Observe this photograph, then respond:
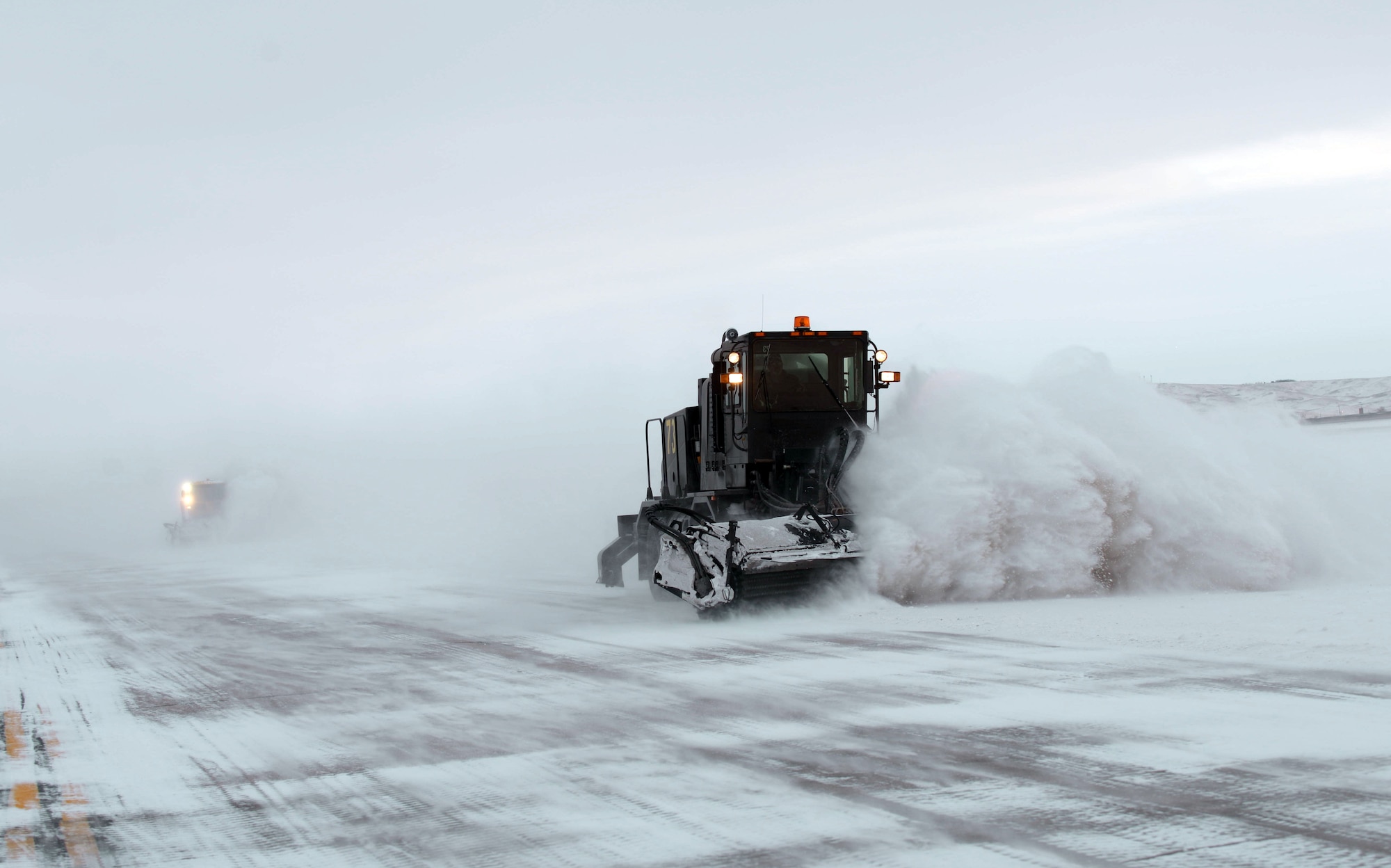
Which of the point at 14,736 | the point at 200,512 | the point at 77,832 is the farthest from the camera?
the point at 200,512

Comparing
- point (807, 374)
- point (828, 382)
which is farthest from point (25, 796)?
point (828, 382)

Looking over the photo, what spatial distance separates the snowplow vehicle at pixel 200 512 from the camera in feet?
153

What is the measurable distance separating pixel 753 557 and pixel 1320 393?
1923 inches

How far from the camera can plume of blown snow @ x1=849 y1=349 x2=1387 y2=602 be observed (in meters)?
12.2

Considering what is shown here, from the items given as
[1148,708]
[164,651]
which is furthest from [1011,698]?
[164,651]

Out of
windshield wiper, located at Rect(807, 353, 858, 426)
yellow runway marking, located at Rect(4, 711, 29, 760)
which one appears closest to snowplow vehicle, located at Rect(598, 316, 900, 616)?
windshield wiper, located at Rect(807, 353, 858, 426)

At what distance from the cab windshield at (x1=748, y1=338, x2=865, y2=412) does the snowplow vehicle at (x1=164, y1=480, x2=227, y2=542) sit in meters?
38.9

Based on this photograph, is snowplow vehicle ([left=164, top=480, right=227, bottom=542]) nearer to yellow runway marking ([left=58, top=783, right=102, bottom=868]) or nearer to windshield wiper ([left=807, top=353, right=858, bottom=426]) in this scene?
windshield wiper ([left=807, top=353, right=858, bottom=426])

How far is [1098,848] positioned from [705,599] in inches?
298

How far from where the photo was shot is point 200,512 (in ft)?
159

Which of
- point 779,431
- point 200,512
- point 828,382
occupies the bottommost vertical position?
point 200,512

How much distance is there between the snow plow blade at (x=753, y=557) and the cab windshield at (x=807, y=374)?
1.80 metres

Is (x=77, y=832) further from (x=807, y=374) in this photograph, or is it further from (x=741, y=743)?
(x=807, y=374)

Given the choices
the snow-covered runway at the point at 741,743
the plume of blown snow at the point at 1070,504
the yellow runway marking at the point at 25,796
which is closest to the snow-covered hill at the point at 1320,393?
the plume of blown snow at the point at 1070,504
